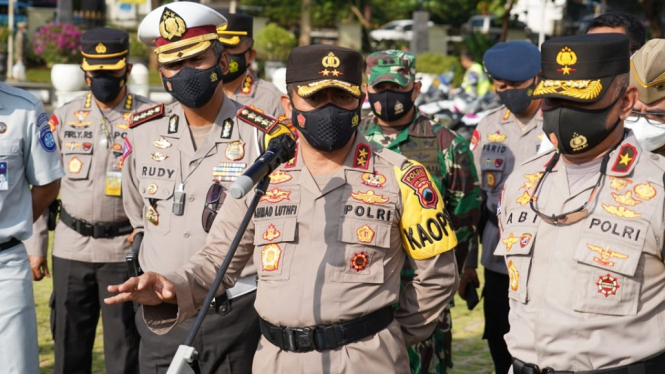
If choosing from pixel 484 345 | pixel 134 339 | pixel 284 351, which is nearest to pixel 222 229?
pixel 284 351

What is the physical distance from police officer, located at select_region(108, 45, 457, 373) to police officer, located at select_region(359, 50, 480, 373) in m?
1.94

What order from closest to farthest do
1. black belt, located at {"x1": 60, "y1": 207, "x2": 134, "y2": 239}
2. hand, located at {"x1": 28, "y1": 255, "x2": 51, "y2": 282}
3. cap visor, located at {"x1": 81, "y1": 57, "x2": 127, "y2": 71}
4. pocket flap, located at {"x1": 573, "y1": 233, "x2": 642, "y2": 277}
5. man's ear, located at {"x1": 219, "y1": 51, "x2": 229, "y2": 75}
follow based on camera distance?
pocket flap, located at {"x1": 573, "y1": 233, "x2": 642, "y2": 277}
man's ear, located at {"x1": 219, "y1": 51, "x2": 229, "y2": 75}
hand, located at {"x1": 28, "y1": 255, "x2": 51, "y2": 282}
black belt, located at {"x1": 60, "y1": 207, "x2": 134, "y2": 239}
cap visor, located at {"x1": 81, "y1": 57, "x2": 127, "y2": 71}

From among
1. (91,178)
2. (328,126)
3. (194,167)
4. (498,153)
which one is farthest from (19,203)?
(498,153)

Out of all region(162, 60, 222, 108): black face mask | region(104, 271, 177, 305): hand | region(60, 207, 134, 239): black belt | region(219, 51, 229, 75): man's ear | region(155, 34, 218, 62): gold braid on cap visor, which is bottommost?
region(60, 207, 134, 239): black belt

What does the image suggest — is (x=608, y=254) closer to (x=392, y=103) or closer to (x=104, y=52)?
(x=392, y=103)

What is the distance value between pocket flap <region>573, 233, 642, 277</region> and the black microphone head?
1130mm

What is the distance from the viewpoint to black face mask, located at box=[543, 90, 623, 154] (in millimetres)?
3652

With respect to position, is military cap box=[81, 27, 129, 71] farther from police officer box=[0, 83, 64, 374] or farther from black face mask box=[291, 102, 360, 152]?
black face mask box=[291, 102, 360, 152]

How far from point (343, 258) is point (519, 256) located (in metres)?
0.71

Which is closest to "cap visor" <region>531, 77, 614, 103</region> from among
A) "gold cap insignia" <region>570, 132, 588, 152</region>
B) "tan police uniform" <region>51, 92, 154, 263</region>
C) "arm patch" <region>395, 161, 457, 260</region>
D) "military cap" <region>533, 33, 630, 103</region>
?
"military cap" <region>533, 33, 630, 103</region>

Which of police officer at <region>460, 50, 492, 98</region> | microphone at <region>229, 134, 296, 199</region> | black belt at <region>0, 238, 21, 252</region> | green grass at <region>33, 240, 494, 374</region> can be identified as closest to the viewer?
microphone at <region>229, 134, 296, 199</region>

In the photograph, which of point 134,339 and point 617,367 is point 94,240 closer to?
point 134,339

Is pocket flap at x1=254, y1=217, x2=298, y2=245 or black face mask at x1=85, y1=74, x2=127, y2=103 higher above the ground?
black face mask at x1=85, y1=74, x2=127, y2=103

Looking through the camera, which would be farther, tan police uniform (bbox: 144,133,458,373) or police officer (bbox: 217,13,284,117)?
police officer (bbox: 217,13,284,117)
